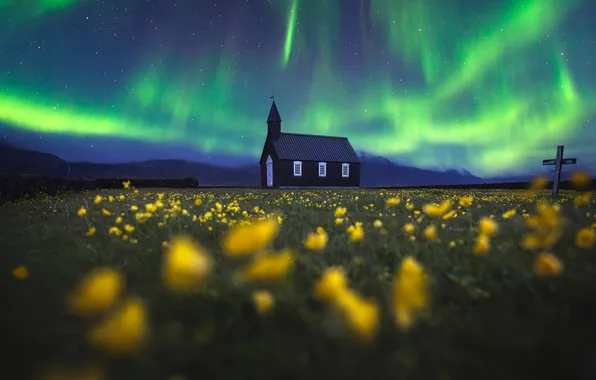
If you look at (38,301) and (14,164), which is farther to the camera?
(14,164)

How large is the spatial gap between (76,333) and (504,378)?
1.48 metres

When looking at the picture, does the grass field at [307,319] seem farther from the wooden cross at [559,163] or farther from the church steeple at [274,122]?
the church steeple at [274,122]

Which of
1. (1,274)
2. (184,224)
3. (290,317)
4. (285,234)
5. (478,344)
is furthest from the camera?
(184,224)

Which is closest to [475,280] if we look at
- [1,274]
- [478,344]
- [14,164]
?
[478,344]

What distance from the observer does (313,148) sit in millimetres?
32219

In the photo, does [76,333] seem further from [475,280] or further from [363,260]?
[475,280]

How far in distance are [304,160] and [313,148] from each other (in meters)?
2.18

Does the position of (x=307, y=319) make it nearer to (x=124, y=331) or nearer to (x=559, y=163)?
(x=124, y=331)

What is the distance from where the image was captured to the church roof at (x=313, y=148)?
1209 inches

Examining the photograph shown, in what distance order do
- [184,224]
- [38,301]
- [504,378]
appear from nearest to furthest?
1. [504,378]
2. [38,301]
3. [184,224]

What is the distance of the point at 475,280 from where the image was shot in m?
1.64

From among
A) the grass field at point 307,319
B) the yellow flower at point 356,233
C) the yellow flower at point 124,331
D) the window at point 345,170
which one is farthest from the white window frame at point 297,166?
the yellow flower at point 124,331

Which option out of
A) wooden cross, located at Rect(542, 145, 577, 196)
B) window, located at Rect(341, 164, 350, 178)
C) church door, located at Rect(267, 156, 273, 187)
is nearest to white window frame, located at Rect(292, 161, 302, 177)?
church door, located at Rect(267, 156, 273, 187)

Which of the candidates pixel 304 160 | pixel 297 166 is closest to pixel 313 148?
pixel 304 160
